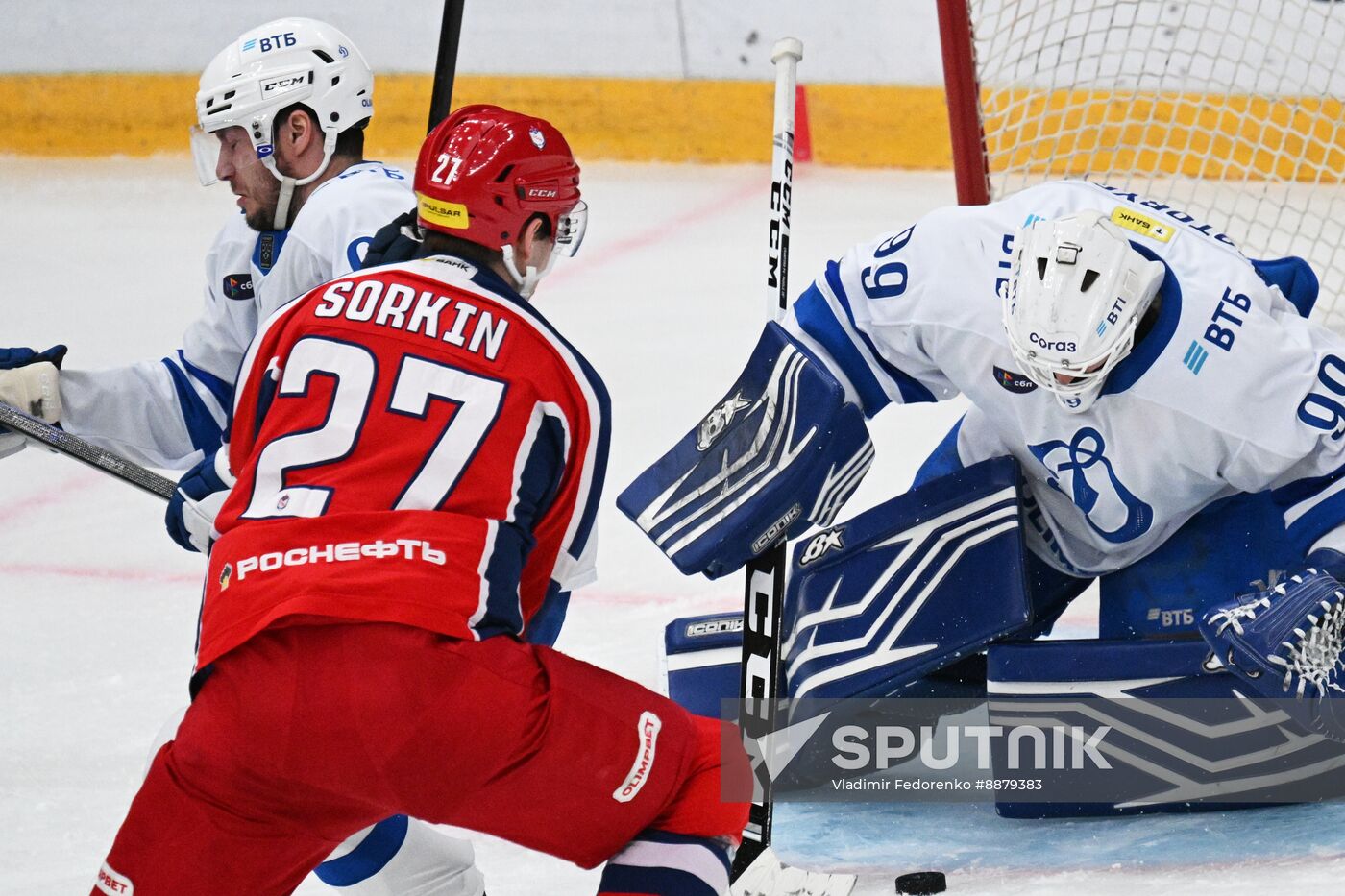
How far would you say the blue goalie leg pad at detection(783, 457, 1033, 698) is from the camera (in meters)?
2.42

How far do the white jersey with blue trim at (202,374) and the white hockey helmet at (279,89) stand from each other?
0.09m

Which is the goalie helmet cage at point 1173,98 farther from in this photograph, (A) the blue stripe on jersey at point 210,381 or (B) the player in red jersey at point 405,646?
(B) the player in red jersey at point 405,646

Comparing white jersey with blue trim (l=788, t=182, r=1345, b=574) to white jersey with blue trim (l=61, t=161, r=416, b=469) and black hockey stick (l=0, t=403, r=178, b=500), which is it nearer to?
white jersey with blue trim (l=61, t=161, r=416, b=469)

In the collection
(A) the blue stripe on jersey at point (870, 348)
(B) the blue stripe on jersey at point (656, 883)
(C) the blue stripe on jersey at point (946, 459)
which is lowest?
(B) the blue stripe on jersey at point (656, 883)

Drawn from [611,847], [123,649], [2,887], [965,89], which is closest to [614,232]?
[965,89]

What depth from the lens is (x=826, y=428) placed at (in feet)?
7.63

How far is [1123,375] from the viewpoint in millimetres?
2295

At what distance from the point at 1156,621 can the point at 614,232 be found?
3.22 metres

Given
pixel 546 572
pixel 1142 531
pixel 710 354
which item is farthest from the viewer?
pixel 710 354

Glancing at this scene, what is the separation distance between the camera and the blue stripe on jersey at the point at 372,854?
210 cm

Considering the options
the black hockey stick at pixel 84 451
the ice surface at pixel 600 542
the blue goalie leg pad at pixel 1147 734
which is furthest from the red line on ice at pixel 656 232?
the blue goalie leg pad at pixel 1147 734

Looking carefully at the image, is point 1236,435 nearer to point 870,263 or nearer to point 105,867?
point 870,263

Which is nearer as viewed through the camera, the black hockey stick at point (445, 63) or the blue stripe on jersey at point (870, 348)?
the blue stripe on jersey at point (870, 348)

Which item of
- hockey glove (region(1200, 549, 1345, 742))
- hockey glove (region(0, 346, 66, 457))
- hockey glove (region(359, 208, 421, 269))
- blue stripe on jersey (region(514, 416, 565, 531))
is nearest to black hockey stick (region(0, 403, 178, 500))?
hockey glove (region(0, 346, 66, 457))
